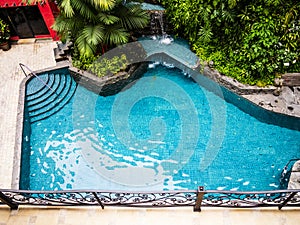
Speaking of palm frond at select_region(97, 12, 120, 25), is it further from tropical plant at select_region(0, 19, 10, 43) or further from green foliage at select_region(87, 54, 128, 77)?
tropical plant at select_region(0, 19, 10, 43)

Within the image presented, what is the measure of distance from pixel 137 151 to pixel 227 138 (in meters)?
2.97

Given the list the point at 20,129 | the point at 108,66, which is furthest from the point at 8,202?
the point at 108,66

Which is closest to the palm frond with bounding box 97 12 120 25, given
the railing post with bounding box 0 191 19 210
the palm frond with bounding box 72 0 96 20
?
the palm frond with bounding box 72 0 96 20

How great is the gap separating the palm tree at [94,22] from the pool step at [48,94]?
1847 mm

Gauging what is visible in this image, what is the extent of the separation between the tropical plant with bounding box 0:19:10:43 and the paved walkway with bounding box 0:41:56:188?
51 centimetres

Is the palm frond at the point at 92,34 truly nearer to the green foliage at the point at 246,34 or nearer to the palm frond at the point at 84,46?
the palm frond at the point at 84,46

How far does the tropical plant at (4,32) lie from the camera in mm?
11992

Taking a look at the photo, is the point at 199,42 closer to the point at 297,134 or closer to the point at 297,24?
the point at 297,24

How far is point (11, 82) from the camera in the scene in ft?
37.1

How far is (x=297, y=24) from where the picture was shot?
9727 millimetres

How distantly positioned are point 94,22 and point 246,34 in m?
5.15

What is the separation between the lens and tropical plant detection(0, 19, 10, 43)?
12.0 metres

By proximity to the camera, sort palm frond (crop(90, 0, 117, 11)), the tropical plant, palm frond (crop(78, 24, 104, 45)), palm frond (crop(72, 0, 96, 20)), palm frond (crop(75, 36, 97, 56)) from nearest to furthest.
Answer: palm frond (crop(90, 0, 117, 11))
palm frond (crop(72, 0, 96, 20))
palm frond (crop(78, 24, 104, 45))
palm frond (crop(75, 36, 97, 56))
the tropical plant

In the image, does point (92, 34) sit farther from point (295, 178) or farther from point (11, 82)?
point (295, 178)
